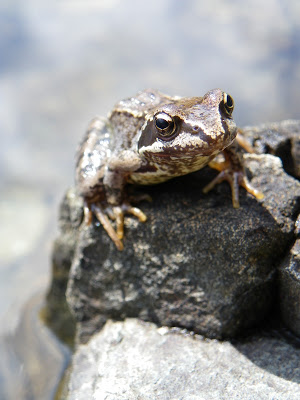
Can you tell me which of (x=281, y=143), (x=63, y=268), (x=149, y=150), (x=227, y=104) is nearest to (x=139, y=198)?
(x=149, y=150)

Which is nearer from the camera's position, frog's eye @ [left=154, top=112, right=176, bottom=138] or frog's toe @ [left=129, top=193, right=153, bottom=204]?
frog's eye @ [left=154, top=112, right=176, bottom=138]

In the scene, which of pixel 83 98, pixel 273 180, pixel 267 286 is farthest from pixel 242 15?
pixel 267 286

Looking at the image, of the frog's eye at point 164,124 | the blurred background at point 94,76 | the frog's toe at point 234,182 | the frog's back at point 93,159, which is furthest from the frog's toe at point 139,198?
the blurred background at point 94,76

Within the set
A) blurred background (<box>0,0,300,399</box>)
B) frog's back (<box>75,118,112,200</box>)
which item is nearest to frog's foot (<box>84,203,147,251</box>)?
frog's back (<box>75,118,112,200</box>)

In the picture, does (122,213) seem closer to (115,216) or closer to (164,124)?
(115,216)

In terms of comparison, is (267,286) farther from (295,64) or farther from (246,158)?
(295,64)

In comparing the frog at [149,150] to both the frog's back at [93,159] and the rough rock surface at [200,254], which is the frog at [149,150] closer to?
the frog's back at [93,159]

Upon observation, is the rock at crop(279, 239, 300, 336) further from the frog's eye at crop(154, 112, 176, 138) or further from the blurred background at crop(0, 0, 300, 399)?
the blurred background at crop(0, 0, 300, 399)
